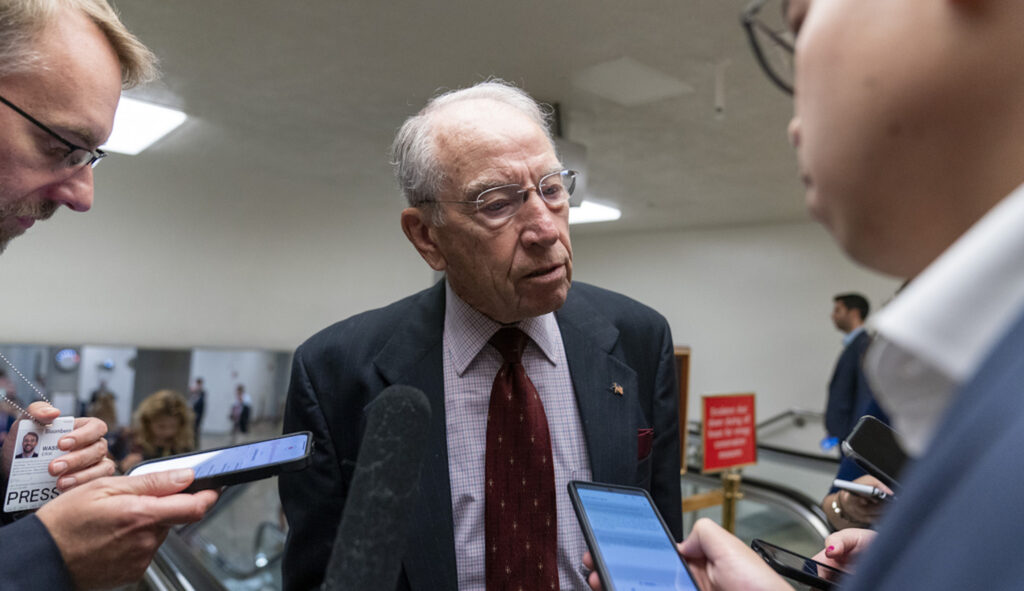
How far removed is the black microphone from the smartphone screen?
49 cm

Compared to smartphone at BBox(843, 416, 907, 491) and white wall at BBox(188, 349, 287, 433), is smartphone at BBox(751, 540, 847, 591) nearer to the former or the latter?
smartphone at BBox(843, 416, 907, 491)

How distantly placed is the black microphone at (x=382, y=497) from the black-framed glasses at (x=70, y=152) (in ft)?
3.54

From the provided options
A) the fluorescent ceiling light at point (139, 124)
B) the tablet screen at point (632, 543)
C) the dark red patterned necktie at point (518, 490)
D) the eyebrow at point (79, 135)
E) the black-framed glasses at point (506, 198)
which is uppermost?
the fluorescent ceiling light at point (139, 124)

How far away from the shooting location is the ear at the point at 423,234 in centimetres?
172

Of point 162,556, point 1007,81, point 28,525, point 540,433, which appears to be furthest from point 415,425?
point 162,556

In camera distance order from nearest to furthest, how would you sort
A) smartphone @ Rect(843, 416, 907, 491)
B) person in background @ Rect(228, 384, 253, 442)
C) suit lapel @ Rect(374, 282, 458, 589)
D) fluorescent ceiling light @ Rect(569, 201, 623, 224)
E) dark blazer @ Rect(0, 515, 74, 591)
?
1. dark blazer @ Rect(0, 515, 74, 591)
2. smartphone @ Rect(843, 416, 907, 491)
3. suit lapel @ Rect(374, 282, 458, 589)
4. person in background @ Rect(228, 384, 253, 442)
5. fluorescent ceiling light @ Rect(569, 201, 623, 224)

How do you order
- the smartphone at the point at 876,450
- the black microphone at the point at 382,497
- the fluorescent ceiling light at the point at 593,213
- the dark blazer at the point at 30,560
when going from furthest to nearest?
the fluorescent ceiling light at the point at 593,213, the smartphone at the point at 876,450, the dark blazer at the point at 30,560, the black microphone at the point at 382,497

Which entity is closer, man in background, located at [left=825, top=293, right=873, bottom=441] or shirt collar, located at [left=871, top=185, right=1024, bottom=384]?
shirt collar, located at [left=871, top=185, right=1024, bottom=384]

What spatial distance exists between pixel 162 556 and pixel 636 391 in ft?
6.31

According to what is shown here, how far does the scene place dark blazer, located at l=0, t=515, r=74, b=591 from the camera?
970 millimetres

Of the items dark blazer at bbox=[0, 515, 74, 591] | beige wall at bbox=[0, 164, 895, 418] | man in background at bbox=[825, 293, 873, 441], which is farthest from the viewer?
beige wall at bbox=[0, 164, 895, 418]

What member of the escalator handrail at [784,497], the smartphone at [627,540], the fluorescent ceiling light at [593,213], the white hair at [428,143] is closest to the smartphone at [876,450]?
the smartphone at [627,540]

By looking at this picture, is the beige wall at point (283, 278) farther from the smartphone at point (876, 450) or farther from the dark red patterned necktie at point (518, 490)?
the smartphone at point (876, 450)

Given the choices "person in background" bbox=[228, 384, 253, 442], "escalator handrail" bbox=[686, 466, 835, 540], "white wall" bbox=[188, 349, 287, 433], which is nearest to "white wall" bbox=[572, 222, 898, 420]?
"escalator handrail" bbox=[686, 466, 835, 540]
